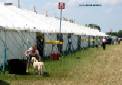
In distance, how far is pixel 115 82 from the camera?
19109 mm

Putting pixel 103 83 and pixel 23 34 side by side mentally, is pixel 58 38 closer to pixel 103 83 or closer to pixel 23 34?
pixel 23 34

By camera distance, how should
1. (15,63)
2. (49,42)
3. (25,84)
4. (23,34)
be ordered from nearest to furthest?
(25,84) < (15,63) < (23,34) < (49,42)

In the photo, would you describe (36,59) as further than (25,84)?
Yes

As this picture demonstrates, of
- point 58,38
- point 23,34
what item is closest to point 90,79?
point 23,34

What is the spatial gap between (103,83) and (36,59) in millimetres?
4706

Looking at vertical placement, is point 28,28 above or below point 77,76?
above

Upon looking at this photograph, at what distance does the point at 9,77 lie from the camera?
786 inches

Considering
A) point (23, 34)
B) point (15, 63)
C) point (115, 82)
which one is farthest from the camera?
point (23, 34)

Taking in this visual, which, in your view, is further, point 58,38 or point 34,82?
point 58,38

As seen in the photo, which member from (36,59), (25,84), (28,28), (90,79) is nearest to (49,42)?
(28,28)

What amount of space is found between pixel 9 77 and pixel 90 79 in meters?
3.41

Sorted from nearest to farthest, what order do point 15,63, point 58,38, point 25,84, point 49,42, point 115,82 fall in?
point 25,84 < point 115,82 < point 15,63 < point 49,42 < point 58,38

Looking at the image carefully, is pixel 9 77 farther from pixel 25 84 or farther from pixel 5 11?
pixel 5 11

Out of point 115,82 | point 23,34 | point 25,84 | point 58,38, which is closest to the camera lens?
point 25,84
